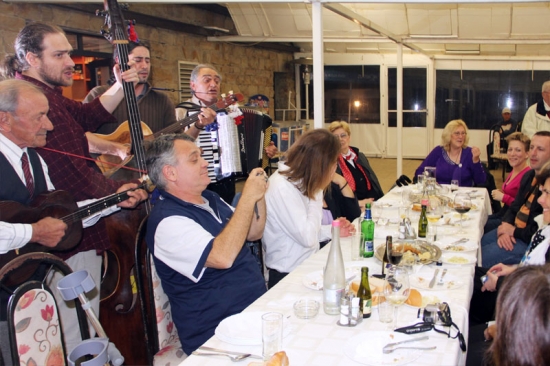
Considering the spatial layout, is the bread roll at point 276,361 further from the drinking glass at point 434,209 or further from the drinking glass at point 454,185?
the drinking glass at point 454,185

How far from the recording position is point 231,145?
3.26 meters

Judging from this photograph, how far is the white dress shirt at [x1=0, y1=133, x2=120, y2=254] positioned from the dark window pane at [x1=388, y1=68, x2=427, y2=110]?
1031 centimetres

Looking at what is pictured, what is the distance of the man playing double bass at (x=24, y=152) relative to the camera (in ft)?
6.71

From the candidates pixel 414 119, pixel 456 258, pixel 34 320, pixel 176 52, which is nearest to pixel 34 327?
pixel 34 320

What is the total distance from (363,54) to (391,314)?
36.2ft

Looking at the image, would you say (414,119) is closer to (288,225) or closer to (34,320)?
(288,225)

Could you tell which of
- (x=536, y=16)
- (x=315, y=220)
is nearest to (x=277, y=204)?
(x=315, y=220)

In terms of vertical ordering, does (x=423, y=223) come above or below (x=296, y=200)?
below

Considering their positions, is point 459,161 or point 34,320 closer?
point 34,320

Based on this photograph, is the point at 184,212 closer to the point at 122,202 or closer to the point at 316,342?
the point at 122,202

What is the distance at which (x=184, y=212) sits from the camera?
2.03 meters

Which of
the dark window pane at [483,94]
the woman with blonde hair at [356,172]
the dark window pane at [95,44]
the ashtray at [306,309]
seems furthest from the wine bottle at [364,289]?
the dark window pane at [483,94]

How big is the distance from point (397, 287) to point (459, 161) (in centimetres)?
359

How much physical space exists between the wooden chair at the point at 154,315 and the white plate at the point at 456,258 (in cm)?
125
